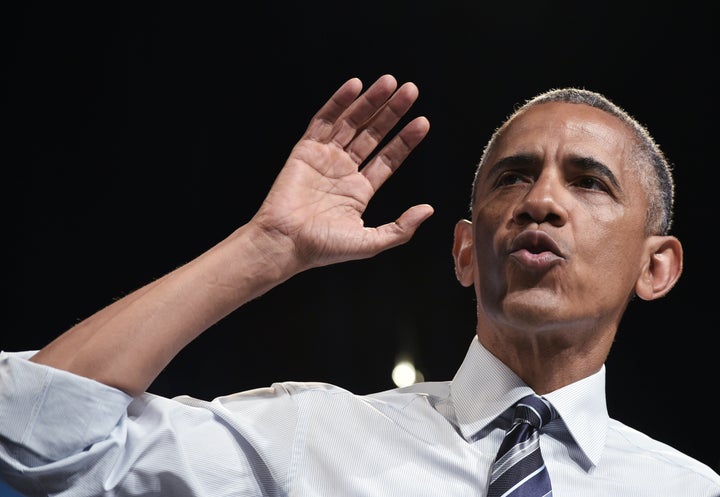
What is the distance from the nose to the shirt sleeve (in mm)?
487

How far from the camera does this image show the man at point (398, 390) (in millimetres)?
1161

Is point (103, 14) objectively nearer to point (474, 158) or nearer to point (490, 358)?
point (474, 158)

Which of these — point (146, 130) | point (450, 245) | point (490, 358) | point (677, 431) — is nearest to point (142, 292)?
point (490, 358)

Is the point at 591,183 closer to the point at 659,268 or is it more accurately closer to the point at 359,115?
the point at 659,268

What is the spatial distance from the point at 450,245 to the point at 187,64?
989 millimetres

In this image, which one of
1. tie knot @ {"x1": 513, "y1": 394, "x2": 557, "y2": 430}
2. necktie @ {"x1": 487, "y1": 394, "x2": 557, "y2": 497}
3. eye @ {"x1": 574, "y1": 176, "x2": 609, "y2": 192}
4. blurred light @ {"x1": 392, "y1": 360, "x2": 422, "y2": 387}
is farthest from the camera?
blurred light @ {"x1": 392, "y1": 360, "x2": 422, "y2": 387}

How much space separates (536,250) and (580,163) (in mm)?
204

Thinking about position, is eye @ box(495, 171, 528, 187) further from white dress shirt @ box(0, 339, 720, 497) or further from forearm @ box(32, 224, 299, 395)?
forearm @ box(32, 224, 299, 395)

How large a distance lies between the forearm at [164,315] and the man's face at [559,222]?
1.23 feet

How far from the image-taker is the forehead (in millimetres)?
1555

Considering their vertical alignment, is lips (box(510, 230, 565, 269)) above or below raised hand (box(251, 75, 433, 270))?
below

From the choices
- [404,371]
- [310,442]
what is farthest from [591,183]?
[404,371]

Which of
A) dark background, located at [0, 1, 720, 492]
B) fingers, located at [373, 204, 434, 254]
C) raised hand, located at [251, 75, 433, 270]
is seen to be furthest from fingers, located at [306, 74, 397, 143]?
dark background, located at [0, 1, 720, 492]

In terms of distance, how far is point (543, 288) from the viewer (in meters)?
1.41
